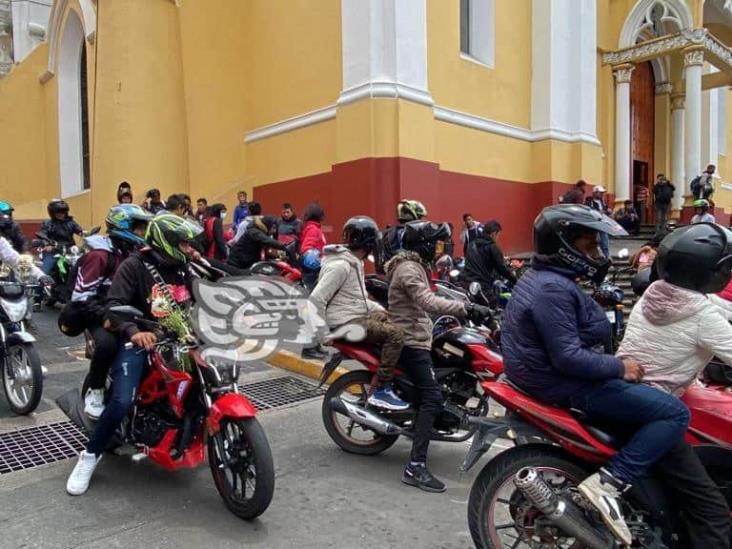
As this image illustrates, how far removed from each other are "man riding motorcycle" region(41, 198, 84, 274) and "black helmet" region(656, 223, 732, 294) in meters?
9.30

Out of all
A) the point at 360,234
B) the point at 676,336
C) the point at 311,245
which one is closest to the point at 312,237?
the point at 311,245

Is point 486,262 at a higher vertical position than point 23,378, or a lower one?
higher

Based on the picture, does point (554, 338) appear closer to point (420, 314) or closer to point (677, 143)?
point (420, 314)

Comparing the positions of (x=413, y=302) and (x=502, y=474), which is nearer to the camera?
(x=502, y=474)

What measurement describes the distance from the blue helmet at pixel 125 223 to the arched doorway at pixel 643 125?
18.0 metres

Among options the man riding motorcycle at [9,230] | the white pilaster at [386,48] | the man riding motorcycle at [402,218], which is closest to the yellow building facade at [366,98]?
the white pilaster at [386,48]

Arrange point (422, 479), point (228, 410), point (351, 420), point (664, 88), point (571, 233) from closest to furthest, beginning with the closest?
point (571, 233) < point (228, 410) < point (422, 479) < point (351, 420) < point (664, 88)

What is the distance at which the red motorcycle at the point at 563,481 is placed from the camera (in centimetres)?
262

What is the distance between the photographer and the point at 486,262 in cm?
771

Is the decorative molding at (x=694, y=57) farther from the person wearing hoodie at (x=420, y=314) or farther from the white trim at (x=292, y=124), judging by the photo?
the person wearing hoodie at (x=420, y=314)

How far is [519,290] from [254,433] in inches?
64.5

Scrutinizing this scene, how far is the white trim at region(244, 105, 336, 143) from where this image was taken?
11.6 m

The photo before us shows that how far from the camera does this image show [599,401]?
2.68m

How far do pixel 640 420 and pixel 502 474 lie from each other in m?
0.66
